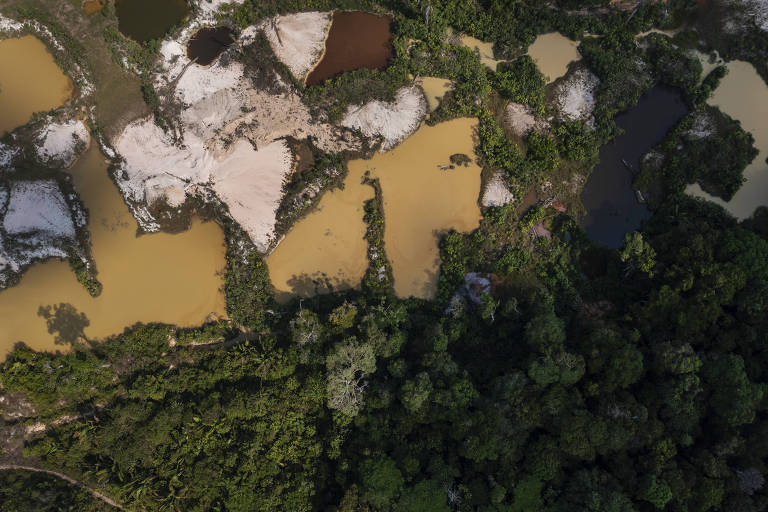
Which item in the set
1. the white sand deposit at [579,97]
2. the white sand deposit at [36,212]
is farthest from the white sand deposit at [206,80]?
the white sand deposit at [579,97]

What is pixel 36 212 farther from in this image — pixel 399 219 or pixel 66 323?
pixel 399 219

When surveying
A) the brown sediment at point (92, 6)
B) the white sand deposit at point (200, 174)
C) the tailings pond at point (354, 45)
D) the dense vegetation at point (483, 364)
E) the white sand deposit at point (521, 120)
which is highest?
the brown sediment at point (92, 6)

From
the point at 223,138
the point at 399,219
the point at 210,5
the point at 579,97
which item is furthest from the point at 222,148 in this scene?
the point at 579,97

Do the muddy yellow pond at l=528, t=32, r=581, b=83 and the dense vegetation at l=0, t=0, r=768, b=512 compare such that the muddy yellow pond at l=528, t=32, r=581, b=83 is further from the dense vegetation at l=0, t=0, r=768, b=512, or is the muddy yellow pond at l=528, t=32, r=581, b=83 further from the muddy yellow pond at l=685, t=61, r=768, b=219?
the muddy yellow pond at l=685, t=61, r=768, b=219

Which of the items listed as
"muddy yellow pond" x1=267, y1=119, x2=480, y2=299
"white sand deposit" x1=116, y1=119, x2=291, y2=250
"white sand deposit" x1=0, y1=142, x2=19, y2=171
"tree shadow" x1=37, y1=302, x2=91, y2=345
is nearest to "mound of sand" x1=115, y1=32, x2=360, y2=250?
"white sand deposit" x1=116, y1=119, x2=291, y2=250

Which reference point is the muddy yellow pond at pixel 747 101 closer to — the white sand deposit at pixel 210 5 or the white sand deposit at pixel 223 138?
the white sand deposit at pixel 223 138

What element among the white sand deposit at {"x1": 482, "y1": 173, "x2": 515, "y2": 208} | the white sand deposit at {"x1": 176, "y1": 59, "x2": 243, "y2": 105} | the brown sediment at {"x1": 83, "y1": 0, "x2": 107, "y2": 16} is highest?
the brown sediment at {"x1": 83, "y1": 0, "x2": 107, "y2": 16}
